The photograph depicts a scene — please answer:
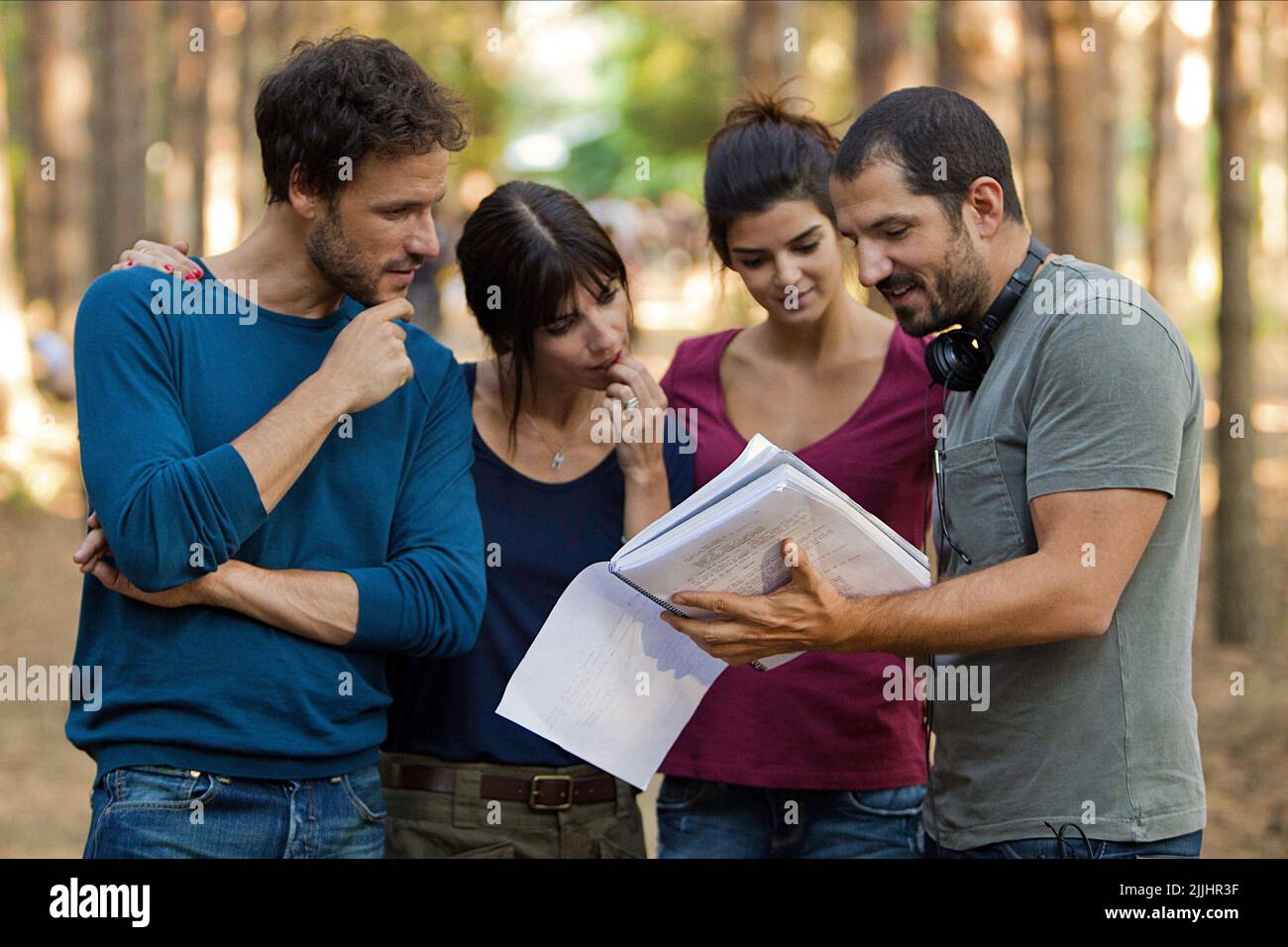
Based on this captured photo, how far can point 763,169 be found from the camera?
353 centimetres

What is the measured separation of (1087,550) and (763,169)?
132 centimetres

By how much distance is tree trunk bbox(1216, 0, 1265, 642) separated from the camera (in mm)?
8250

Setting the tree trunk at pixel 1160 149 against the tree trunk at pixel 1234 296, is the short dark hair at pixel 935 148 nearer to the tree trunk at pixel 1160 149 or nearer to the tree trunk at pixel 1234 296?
the tree trunk at pixel 1234 296

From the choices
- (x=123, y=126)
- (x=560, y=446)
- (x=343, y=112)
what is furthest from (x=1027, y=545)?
(x=123, y=126)

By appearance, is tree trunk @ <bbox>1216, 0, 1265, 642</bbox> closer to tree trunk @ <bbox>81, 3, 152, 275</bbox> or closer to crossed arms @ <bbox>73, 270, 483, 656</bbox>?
crossed arms @ <bbox>73, 270, 483, 656</bbox>

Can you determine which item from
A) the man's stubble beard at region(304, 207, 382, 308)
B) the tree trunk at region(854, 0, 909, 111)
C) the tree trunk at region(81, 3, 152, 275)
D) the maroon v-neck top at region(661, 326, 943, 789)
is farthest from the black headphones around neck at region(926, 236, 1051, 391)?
the tree trunk at region(81, 3, 152, 275)

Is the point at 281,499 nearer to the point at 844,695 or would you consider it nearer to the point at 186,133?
the point at 844,695

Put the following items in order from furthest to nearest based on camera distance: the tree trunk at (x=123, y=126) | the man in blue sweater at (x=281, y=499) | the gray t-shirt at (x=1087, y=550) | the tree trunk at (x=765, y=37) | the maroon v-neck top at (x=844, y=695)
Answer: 1. the tree trunk at (x=765, y=37)
2. the tree trunk at (x=123, y=126)
3. the maroon v-neck top at (x=844, y=695)
4. the man in blue sweater at (x=281, y=499)
5. the gray t-shirt at (x=1087, y=550)

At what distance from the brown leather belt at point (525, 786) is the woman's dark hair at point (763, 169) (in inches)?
52.0

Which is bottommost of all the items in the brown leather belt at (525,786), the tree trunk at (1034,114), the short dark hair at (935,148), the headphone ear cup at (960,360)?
the brown leather belt at (525,786)

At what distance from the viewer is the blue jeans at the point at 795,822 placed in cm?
352

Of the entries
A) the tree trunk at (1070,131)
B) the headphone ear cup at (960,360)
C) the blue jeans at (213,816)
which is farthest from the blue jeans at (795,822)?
the tree trunk at (1070,131)

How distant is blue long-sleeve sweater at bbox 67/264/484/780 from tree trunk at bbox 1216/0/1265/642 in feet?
20.6
